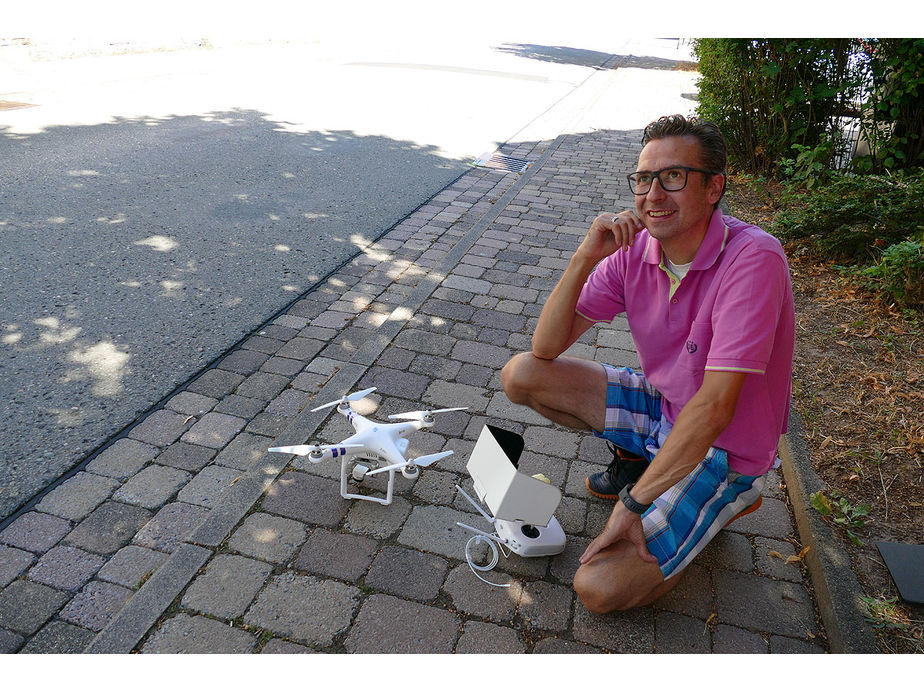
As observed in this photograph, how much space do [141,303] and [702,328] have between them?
394 cm

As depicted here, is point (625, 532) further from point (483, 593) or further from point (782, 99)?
point (782, 99)

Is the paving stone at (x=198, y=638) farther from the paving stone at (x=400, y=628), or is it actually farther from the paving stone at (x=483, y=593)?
the paving stone at (x=483, y=593)

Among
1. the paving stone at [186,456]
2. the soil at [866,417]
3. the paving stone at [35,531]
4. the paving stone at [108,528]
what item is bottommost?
the paving stone at [108,528]

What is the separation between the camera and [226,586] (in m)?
2.62

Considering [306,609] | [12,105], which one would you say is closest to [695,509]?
[306,609]

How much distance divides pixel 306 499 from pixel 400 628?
854 mm

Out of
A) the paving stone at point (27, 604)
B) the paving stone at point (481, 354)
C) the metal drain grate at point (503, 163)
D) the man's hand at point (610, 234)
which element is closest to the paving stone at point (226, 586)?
the paving stone at point (27, 604)

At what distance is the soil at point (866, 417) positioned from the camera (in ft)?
9.15

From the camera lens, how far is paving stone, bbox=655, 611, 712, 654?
2477 millimetres

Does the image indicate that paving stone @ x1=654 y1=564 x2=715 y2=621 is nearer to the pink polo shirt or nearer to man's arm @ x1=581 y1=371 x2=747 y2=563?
man's arm @ x1=581 y1=371 x2=747 y2=563

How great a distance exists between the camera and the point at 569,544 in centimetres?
294

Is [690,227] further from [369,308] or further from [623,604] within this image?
[369,308]

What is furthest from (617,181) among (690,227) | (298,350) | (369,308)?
(690,227)

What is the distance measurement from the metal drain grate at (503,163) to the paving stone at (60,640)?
766cm
